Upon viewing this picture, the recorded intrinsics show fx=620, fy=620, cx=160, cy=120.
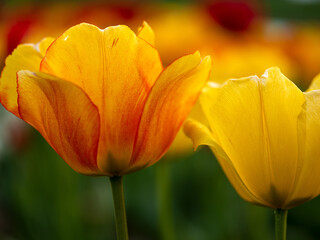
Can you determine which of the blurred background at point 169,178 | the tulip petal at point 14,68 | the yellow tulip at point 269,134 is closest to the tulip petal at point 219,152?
the yellow tulip at point 269,134

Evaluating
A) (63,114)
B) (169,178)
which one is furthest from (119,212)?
(169,178)

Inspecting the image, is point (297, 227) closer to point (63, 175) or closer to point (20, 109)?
point (63, 175)

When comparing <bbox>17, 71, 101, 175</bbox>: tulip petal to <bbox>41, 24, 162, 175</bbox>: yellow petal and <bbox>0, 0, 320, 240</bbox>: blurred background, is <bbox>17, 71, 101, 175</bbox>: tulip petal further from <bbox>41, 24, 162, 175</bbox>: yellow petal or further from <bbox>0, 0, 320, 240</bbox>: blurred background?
<bbox>0, 0, 320, 240</bbox>: blurred background

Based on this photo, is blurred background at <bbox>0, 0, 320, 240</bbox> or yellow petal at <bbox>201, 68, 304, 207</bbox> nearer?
yellow petal at <bbox>201, 68, 304, 207</bbox>

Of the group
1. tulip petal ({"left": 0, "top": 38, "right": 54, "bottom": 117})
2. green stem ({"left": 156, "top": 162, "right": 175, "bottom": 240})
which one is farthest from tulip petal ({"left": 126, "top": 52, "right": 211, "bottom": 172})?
green stem ({"left": 156, "top": 162, "right": 175, "bottom": 240})

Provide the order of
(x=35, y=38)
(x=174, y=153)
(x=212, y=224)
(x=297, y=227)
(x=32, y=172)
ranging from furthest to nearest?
1. (x=297, y=227)
2. (x=32, y=172)
3. (x=212, y=224)
4. (x=35, y=38)
5. (x=174, y=153)

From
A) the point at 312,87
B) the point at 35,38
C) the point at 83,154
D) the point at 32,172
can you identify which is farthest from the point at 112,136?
the point at 32,172

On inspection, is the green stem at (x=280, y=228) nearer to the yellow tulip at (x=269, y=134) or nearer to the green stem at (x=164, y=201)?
the yellow tulip at (x=269, y=134)

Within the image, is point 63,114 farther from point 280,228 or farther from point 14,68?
point 280,228
